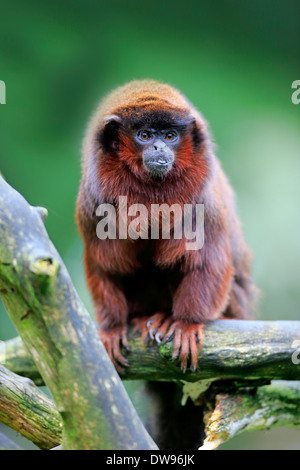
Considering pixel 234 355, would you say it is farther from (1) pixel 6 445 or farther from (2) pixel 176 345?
Result: (1) pixel 6 445

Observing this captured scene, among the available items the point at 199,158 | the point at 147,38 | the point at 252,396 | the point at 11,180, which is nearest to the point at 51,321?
the point at 199,158

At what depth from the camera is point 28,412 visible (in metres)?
2.39

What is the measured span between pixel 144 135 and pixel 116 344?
4.00 ft

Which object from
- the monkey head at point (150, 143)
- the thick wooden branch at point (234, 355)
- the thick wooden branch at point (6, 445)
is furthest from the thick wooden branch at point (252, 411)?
the monkey head at point (150, 143)

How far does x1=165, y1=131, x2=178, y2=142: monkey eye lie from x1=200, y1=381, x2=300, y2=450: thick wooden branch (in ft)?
5.01

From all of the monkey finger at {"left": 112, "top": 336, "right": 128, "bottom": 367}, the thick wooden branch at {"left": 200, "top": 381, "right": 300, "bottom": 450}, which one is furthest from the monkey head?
the thick wooden branch at {"left": 200, "top": 381, "right": 300, "bottom": 450}

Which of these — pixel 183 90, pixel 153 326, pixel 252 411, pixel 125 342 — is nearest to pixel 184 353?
pixel 153 326

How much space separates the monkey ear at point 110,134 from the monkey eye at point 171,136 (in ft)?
0.93

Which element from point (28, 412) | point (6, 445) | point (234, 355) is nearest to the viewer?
point (6, 445)

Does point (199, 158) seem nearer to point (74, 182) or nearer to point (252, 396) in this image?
point (252, 396)

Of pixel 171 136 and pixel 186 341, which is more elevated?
pixel 171 136

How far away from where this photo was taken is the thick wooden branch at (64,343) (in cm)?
175

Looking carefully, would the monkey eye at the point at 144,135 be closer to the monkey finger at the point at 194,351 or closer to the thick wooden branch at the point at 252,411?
the monkey finger at the point at 194,351
